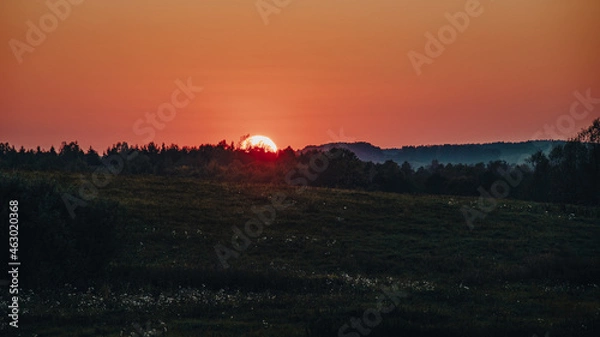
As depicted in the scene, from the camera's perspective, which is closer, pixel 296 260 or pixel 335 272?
pixel 335 272

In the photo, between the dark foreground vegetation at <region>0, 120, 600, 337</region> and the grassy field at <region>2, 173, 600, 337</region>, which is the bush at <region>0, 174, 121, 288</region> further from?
the grassy field at <region>2, 173, 600, 337</region>

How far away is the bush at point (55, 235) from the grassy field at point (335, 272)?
3.67 feet

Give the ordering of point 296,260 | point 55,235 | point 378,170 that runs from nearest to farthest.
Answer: point 55,235
point 296,260
point 378,170

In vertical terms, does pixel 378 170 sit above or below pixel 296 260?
above

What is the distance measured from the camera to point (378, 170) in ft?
381

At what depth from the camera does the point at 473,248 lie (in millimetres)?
44625

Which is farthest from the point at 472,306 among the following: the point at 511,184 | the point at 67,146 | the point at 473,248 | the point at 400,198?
the point at 67,146

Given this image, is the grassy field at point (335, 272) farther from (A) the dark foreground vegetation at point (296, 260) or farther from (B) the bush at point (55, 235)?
(B) the bush at point (55, 235)

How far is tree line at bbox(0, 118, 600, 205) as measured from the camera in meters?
67.1

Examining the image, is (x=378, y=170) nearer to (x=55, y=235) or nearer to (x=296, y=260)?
(x=296, y=260)

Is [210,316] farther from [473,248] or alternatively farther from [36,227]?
[473,248]

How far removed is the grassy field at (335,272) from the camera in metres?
20.0

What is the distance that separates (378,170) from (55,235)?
9224 centimetres

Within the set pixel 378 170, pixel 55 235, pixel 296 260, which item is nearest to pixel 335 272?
pixel 296 260
